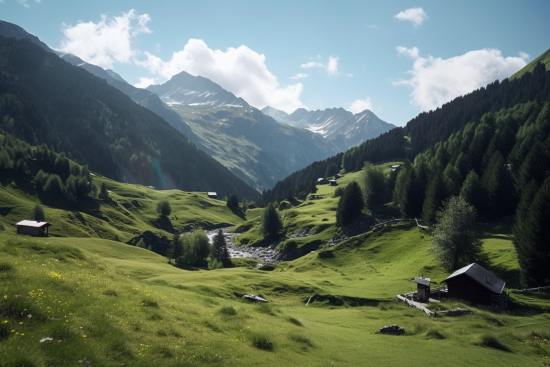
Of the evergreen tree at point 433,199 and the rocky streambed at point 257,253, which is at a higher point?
the evergreen tree at point 433,199

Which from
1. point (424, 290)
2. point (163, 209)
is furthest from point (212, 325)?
point (163, 209)

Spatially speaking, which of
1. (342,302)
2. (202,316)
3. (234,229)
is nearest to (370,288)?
(342,302)

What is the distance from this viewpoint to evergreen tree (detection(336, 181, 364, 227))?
113938 millimetres

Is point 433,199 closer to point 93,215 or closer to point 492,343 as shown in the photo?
point 492,343

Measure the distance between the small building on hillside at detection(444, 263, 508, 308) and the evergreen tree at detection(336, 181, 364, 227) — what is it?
65.1m

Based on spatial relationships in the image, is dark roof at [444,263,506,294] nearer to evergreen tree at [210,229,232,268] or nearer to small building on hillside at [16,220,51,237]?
evergreen tree at [210,229,232,268]

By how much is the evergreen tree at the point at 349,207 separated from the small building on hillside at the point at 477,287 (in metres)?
65.1

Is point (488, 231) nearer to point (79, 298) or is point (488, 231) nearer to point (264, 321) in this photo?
point (264, 321)

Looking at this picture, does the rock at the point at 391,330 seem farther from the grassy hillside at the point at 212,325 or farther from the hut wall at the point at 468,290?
the hut wall at the point at 468,290

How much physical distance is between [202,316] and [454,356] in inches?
746

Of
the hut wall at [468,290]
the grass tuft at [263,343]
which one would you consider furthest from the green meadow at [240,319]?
the hut wall at [468,290]

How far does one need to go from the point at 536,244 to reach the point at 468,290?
44.3ft

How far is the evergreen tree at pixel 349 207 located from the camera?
374ft

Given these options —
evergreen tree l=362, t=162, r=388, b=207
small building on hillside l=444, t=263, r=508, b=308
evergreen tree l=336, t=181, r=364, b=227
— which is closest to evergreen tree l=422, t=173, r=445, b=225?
evergreen tree l=336, t=181, r=364, b=227
